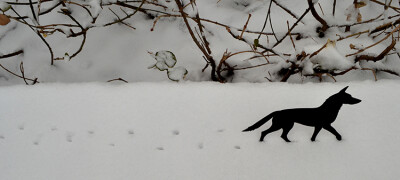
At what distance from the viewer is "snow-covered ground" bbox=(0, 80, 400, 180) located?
0.62 m

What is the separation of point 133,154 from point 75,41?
0.50 m

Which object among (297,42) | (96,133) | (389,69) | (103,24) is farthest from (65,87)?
(389,69)

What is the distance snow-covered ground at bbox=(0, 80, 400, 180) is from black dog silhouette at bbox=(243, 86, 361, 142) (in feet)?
0.08

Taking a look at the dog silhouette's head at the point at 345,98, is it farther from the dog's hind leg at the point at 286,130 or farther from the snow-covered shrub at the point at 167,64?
the snow-covered shrub at the point at 167,64

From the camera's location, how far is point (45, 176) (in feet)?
2.28

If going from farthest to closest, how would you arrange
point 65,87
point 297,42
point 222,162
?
point 297,42
point 65,87
point 222,162

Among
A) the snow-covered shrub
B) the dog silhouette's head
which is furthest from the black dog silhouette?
the snow-covered shrub

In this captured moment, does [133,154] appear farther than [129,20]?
No

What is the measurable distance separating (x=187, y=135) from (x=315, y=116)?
0.27 metres

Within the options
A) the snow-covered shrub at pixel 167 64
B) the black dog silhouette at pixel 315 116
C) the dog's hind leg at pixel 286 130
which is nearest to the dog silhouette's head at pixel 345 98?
the black dog silhouette at pixel 315 116

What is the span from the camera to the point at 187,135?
0.68 m

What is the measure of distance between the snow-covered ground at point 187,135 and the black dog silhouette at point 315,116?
24 mm

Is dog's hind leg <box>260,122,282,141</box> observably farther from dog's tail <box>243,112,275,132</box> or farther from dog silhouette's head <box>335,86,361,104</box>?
dog silhouette's head <box>335,86,361,104</box>

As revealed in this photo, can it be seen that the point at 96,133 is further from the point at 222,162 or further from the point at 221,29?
the point at 221,29
